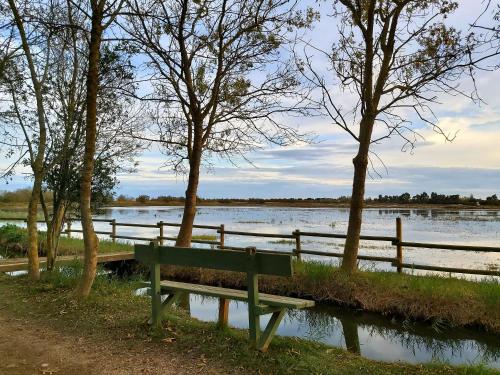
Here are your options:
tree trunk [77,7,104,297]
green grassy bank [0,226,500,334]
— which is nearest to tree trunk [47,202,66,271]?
tree trunk [77,7,104,297]

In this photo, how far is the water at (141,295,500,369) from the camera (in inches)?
264

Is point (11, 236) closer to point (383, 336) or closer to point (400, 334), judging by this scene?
point (383, 336)

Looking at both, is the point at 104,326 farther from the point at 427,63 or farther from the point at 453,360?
the point at 427,63

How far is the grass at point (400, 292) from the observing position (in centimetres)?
818

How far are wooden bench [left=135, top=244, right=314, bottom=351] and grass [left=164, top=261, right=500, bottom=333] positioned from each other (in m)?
4.46

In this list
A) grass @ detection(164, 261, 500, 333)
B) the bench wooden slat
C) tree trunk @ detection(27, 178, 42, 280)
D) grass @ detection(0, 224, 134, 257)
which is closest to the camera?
the bench wooden slat

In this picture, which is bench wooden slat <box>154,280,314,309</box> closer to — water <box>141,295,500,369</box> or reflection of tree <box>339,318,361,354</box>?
water <box>141,295,500,369</box>

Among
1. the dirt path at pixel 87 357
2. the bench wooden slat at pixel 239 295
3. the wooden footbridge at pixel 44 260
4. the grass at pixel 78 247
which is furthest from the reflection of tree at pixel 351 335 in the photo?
the grass at pixel 78 247

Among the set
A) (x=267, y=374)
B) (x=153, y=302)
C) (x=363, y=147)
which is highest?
(x=363, y=147)

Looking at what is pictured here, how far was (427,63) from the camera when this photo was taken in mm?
10031

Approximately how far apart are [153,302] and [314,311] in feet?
14.6

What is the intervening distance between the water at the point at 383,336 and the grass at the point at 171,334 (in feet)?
4.78

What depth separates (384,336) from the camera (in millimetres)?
7703

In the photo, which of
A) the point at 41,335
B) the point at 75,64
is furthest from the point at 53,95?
the point at 41,335
